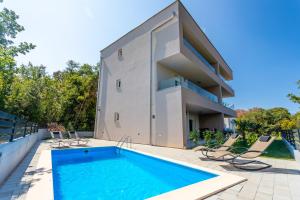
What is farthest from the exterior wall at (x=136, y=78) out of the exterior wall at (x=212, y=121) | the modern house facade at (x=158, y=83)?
the exterior wall at (x=212, y=121)

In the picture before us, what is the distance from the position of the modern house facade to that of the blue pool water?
161 inches

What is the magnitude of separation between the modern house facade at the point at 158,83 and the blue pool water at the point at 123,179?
Result: 13.4 ft

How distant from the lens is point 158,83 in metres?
12.2

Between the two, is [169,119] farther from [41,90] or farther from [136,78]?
[41,90]

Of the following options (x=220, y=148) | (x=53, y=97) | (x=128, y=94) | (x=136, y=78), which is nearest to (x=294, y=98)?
(x=220, y=148)

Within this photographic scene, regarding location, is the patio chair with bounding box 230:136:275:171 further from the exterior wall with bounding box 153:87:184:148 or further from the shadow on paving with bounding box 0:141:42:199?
the shadow on paving with bounding box 0:141:42:199

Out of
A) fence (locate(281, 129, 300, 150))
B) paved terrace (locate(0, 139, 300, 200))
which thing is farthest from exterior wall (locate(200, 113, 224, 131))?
paved terrace (locate(0, 139, 300, 200))

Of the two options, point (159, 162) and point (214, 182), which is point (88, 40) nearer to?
point (159, 162)

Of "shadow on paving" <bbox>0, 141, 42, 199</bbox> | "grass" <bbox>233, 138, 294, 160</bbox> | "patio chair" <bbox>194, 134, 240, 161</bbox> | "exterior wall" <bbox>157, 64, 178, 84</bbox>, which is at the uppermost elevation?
"exterior wall" <bbox>157, 64, 178, 84</bbox>

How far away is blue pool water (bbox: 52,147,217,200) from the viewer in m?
4.06

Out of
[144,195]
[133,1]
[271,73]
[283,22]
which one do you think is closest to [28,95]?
[133,1]

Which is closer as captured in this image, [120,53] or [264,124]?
[120,53]

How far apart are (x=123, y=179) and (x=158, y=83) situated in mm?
8197

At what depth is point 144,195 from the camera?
3.95 meters
